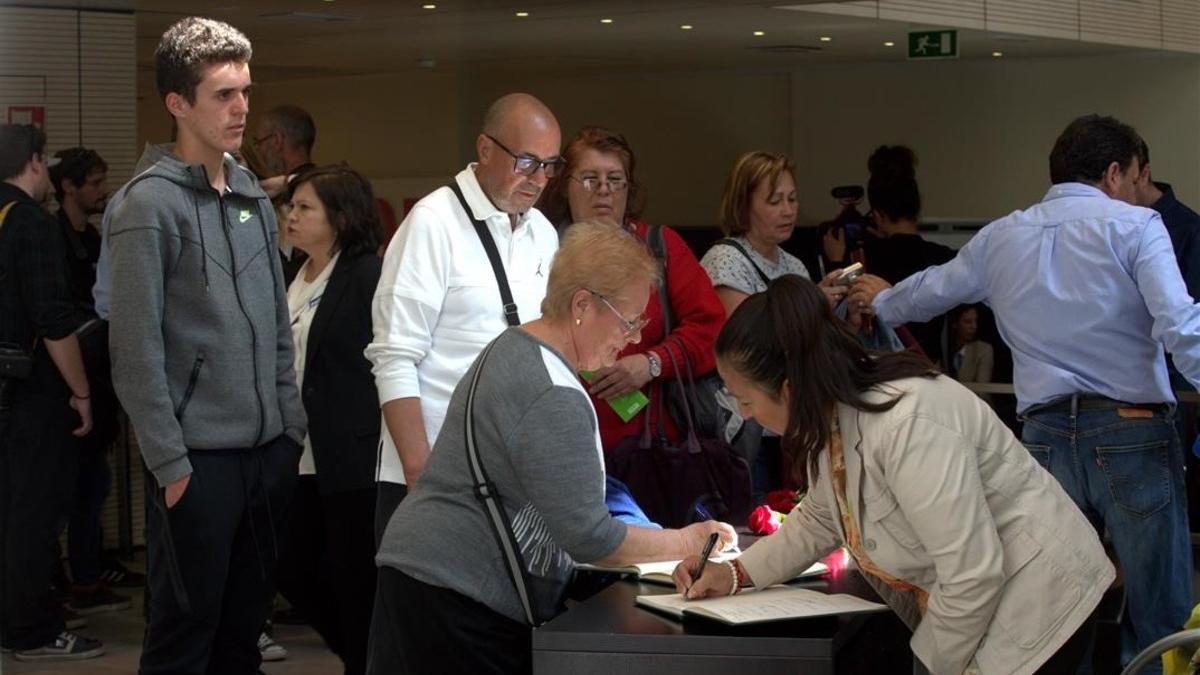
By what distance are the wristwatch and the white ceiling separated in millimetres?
3294

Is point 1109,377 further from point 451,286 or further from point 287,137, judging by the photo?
point 287,137

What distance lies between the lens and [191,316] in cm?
391

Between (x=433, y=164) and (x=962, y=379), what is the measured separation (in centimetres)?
631

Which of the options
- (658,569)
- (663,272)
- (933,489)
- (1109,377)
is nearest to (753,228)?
(663,272)

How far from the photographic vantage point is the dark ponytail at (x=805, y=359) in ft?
9.42

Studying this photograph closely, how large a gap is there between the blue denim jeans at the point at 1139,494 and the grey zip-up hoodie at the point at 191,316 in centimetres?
210

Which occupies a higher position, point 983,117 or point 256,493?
point 983,117

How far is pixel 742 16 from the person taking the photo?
8.67 m

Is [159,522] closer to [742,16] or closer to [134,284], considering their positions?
[134,284]

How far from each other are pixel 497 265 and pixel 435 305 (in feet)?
0.63

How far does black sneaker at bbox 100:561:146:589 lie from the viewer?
7.41 m

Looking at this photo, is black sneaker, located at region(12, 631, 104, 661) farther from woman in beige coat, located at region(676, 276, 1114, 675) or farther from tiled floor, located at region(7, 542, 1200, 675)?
woman in beige coat, located at region(676, 276, 1114, 675)

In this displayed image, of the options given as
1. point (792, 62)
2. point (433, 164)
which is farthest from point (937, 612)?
point (433, 164)

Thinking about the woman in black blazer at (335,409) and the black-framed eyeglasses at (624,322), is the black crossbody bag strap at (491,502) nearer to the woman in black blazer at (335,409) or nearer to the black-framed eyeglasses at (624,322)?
the black-framed eyeglasses at (624,322)
